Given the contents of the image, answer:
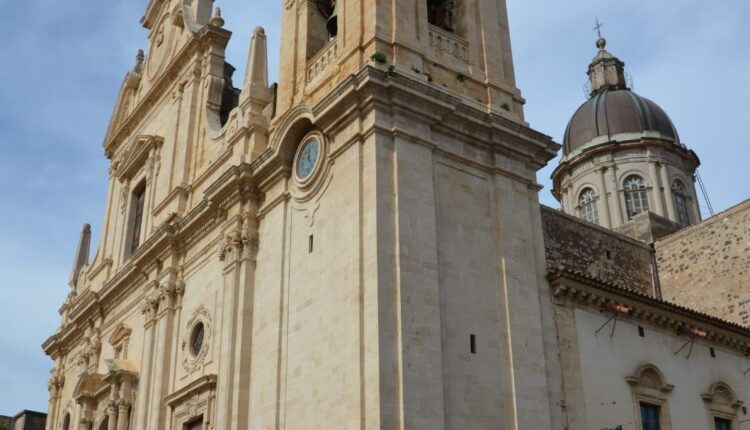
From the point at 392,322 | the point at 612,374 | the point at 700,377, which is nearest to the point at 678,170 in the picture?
the point at 700,377

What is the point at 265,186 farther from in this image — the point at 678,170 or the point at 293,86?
the point at 678,170

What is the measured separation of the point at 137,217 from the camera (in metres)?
25.2

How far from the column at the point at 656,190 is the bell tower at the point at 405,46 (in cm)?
1633

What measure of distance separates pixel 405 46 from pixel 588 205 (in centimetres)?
2003

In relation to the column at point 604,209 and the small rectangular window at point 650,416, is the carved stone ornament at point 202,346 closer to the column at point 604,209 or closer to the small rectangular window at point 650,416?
the small rectangular window at point 650,416

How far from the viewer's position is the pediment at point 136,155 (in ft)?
79.4

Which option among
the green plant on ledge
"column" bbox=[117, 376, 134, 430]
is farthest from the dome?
the green plant on ledge

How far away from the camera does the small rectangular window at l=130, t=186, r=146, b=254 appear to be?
24.6m

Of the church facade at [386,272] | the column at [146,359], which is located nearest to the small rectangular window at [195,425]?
the church facade at [386,272]

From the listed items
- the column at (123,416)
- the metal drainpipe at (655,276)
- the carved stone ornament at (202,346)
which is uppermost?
the metal drainpipe at (655,276)

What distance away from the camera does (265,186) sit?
58.4 feet

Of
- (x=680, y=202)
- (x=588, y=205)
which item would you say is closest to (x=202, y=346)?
(x=588, y=205)

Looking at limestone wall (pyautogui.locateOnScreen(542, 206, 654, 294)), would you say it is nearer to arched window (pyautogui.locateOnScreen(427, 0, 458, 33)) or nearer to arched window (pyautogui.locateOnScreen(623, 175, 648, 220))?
arched window (pyautogui.locateOnScreen(427, 0, 458, 33))

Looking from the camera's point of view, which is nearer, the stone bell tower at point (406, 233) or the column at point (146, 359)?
the stone bell tower at point (406, 233)
